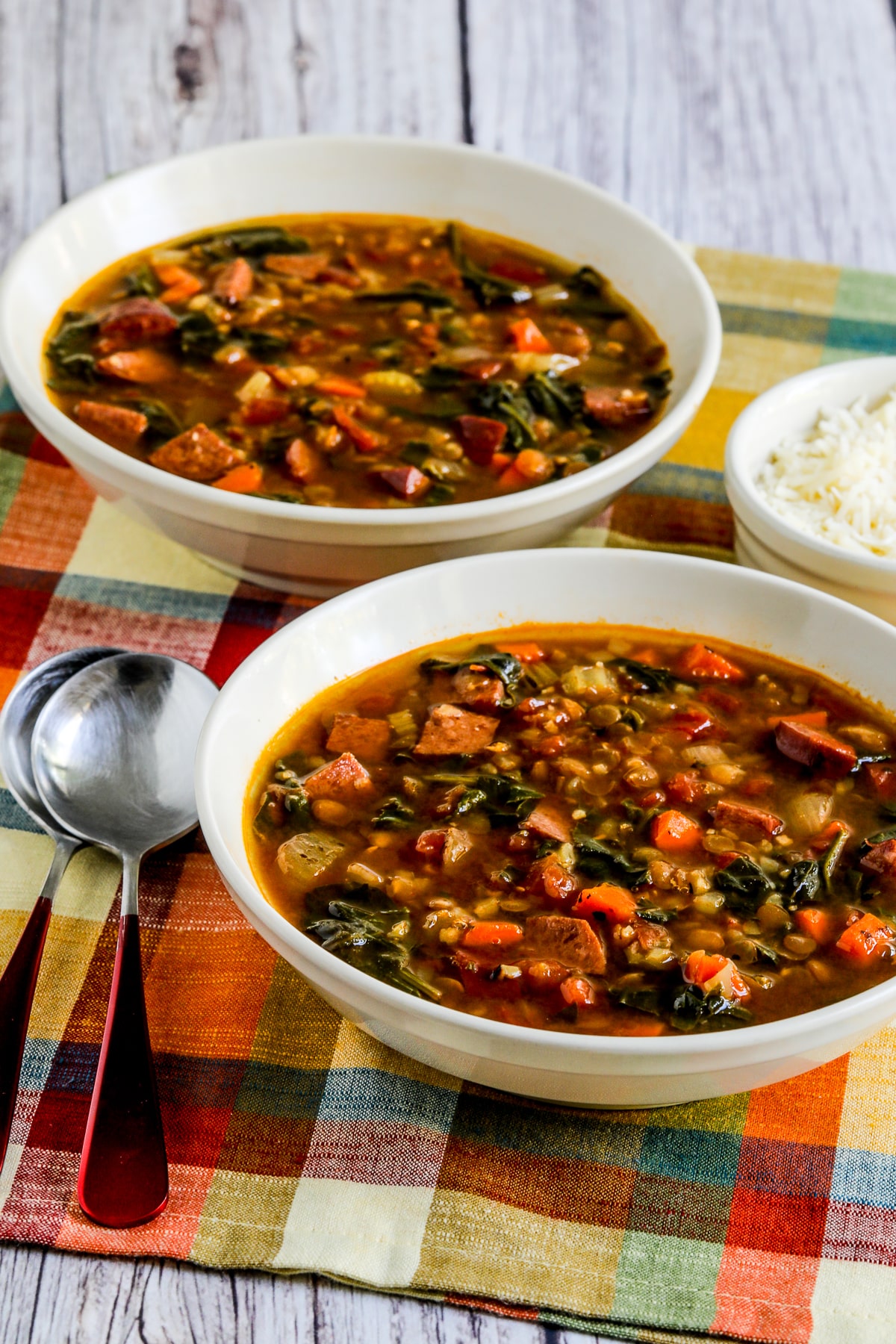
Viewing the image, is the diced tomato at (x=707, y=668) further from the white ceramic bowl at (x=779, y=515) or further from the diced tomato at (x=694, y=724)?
the white ceramic bowl at (x=779, y=515)

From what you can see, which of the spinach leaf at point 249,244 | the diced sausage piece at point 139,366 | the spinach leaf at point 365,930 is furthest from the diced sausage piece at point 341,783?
the spinach leaf at point 249,244

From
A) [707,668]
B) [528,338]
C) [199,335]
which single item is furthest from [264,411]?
[707,668]

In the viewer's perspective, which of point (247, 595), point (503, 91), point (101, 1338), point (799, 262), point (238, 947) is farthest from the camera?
point (503, 91)

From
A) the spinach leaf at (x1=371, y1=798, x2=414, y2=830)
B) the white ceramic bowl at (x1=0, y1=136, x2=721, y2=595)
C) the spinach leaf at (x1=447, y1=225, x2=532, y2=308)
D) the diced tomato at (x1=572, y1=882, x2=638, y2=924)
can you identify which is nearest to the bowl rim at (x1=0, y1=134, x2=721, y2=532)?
the white ceramic bowl at (x1=0, y1=136, x2=721, y2=595)

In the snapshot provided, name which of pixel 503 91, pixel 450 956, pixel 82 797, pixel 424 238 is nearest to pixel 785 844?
pixel 450 956

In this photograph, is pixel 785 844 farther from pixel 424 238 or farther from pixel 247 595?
pixel 424 238

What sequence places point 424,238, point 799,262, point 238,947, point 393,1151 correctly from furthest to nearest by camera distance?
point 799,262 → point 424,238 → point 238,947 → point 393,1151

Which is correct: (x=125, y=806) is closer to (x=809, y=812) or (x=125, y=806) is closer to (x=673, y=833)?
(x=673, y=833)

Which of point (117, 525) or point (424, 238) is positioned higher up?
point (424, 238)
